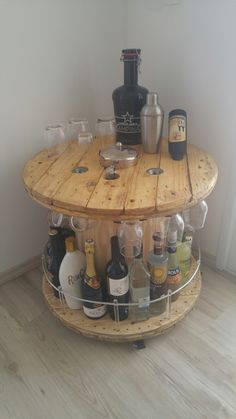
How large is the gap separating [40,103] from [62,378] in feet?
3.38

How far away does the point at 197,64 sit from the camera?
119 centimetres

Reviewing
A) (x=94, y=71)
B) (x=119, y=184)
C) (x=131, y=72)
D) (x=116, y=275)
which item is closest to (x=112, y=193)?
(x=119, y=184)

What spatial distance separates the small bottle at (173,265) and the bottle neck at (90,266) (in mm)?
268

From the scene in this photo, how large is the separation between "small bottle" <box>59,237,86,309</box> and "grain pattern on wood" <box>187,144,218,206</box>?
17.6 inches

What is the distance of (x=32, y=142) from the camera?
4.17 ft

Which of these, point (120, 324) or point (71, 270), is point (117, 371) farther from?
point (71, 270)

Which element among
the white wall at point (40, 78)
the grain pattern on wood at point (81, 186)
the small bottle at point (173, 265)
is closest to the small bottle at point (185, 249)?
the small bottle at point (173, 265)

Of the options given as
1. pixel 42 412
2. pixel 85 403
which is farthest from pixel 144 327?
pixel 42 412

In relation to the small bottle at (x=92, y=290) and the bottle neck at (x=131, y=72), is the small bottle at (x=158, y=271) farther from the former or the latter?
the bottle neck at (x=131, y=72)

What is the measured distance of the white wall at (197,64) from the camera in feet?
3.60

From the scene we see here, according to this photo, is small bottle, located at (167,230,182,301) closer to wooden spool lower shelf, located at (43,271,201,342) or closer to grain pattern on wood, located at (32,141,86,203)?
wooden spool lower shelf, located at (43,271,201,342)

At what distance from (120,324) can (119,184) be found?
51 centimetres

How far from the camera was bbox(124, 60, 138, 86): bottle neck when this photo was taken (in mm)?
1075

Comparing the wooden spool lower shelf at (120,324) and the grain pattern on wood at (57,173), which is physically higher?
the grain pattern on wood at (57,173)
